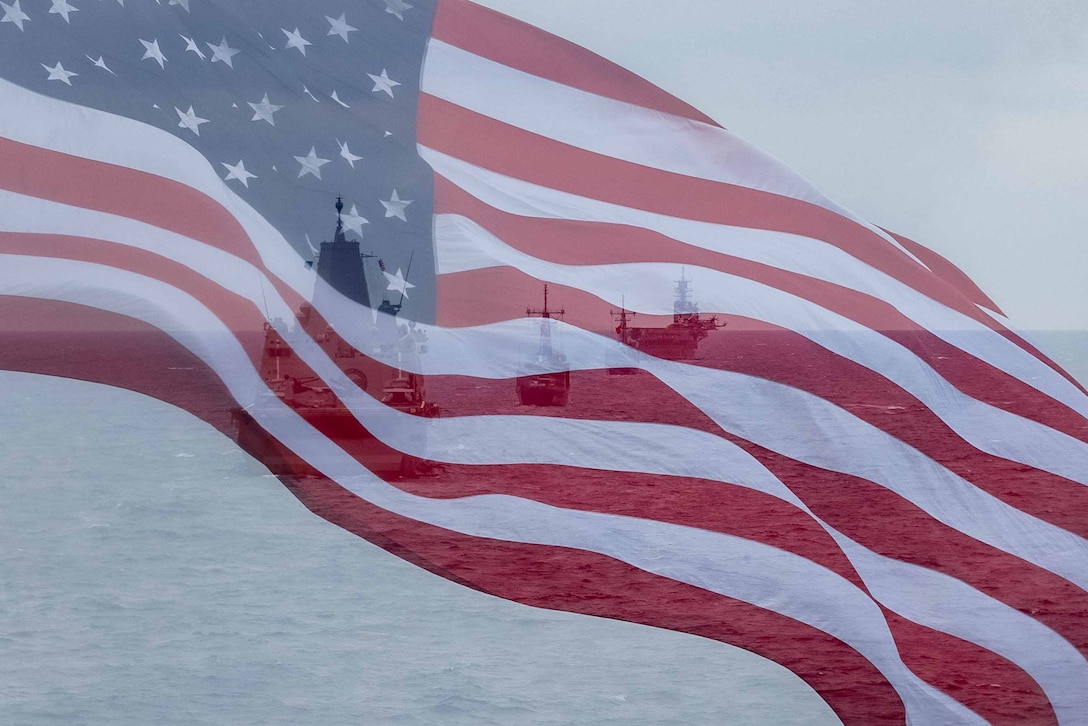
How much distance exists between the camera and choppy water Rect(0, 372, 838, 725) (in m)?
27.4

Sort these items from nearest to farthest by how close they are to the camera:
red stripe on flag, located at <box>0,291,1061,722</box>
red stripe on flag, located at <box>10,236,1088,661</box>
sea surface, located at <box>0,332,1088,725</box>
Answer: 1. sea surface, located at <box>0,332,1088,725</box>
2. red stripe on flag, located at <box>0,291,1061,722</box>
3. red stripe on flag, located at <box>10,236,1088,661</box>

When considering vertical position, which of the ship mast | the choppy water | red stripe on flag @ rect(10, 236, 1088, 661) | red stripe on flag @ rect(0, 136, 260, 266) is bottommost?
the choppy water

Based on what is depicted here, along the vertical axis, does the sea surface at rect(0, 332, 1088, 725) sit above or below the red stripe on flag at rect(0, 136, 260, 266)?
below

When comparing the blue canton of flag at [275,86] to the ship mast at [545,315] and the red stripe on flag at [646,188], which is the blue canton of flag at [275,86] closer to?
the red stripe on flag at [646,188]

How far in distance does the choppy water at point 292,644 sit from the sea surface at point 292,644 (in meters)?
0.08

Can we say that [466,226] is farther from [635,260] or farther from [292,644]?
[292,644]

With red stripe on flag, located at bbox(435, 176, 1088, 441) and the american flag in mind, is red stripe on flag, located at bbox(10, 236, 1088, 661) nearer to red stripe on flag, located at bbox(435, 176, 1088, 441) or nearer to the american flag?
the american flag

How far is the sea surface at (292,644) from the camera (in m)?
27.4

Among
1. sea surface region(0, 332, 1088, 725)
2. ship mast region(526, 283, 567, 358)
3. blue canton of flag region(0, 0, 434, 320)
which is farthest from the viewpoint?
sea surface region(0, 332, 1088, 725)

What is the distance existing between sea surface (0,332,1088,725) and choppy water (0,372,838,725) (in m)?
0.08

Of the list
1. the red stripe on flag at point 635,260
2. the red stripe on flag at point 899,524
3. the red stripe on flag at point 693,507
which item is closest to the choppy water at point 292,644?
the red stripe on flag at point 693,507

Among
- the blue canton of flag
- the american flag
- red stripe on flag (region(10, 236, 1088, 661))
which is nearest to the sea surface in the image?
red stripe on flag (region(10, 236, 1088, 661))

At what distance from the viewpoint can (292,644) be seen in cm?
3328

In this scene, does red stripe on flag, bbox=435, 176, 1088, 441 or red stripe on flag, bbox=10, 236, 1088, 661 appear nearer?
red stripe on flag, bbox=435, 176, 1088, 441
